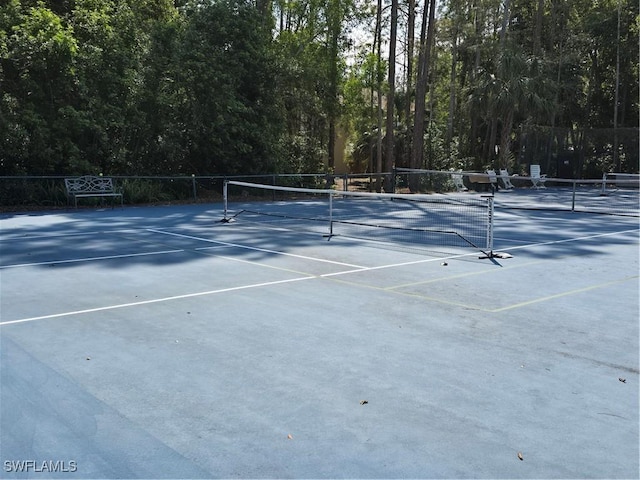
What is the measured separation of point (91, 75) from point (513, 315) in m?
17.5

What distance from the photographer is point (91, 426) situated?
3824 millimetres

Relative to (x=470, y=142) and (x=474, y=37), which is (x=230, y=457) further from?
(x=474, y=37)

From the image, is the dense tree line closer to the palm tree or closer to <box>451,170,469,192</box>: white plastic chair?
the palm tree

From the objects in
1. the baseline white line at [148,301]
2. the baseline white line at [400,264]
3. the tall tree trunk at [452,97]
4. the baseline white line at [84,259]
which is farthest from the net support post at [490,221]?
the tall tree trunk at [452,97]

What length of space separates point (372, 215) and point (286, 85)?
11.3 metres

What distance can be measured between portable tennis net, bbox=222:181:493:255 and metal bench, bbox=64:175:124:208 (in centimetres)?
378

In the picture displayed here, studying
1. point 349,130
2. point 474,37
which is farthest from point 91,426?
point 474,37

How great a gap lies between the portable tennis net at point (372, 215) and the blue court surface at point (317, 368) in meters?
2.41

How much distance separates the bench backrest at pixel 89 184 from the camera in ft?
62.2

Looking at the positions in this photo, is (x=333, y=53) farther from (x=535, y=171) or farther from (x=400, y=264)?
(x=400, y=264)

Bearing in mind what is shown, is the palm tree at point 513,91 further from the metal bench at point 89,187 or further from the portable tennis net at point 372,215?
the metal bench at point 89,187

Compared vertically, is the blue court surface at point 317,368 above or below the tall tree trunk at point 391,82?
below

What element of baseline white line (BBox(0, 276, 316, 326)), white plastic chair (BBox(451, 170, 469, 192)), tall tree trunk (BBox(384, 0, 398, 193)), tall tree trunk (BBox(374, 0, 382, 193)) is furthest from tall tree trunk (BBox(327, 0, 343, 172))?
baseline white line (BBox(0, 276, 316, 326))

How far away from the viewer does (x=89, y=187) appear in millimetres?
19391
